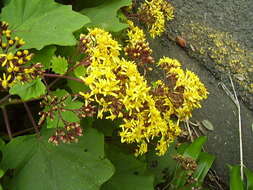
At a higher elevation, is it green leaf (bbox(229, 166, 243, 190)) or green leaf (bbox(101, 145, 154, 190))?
green leaf (bbox(101, 145, 154, 190))

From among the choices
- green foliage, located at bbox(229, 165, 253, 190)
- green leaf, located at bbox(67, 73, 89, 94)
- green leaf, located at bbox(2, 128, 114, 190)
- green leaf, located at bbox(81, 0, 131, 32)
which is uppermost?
green leaf, located at bbox(81, 0, 131, 32)

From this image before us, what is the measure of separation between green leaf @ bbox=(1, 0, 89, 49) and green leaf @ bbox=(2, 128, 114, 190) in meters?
0.53

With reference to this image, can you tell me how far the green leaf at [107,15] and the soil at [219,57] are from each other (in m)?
1.07

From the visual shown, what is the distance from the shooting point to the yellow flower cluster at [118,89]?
76.9 inches

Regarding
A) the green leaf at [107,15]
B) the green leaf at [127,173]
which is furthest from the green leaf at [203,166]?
the green leaf at [107,15]

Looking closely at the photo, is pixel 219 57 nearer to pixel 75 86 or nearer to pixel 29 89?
pixel 75 86

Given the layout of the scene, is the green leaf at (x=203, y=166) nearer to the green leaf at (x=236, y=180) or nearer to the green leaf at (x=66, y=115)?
the green leaf at (x=236, y=180)

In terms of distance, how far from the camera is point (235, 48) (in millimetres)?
4188

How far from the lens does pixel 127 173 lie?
2.60 m

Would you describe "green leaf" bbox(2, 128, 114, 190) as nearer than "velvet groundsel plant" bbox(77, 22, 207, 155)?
No

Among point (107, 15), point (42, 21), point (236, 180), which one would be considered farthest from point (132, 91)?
point (236, 180)

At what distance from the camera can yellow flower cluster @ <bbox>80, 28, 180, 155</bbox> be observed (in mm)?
1954

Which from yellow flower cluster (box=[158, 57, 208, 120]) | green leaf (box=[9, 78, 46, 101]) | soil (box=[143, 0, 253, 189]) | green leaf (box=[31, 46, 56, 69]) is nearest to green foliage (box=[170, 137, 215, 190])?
soil (box=[143, 0, 253, 189])

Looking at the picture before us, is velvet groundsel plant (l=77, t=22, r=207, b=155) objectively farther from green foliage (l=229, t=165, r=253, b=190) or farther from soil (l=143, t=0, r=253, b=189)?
soil (l=143, t=0, r=253, b=189)
